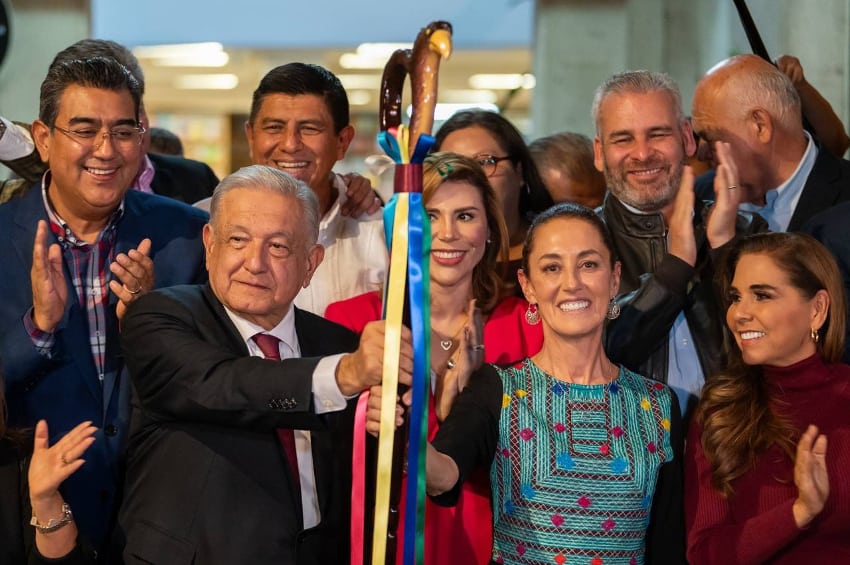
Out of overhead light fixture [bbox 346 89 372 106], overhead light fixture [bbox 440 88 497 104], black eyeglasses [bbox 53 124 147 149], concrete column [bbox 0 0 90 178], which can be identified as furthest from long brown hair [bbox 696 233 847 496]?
overhead light fixture [bbox 440 88 497 104]

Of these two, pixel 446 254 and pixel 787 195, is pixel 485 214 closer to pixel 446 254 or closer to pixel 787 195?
pixel 446 254

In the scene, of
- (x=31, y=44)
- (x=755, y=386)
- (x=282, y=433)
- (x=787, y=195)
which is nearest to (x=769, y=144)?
(x=787, y=195)

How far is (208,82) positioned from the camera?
11086 millimetres

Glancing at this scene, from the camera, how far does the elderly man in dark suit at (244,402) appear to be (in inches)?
91.3

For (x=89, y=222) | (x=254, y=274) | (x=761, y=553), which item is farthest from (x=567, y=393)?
(x=89, y=222)

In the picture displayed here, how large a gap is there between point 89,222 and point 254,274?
0.70m

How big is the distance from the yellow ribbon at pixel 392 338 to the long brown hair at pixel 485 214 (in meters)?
0.94

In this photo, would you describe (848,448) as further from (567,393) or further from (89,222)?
(89,222)

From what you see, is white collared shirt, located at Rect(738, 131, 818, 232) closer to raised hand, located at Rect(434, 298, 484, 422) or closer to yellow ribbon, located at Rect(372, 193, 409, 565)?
raised hand, located at Rect(434, 298, 484, 422)

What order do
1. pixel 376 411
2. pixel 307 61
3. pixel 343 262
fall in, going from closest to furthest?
1. pixel 376 411
2. pixel 343 262
3. pixel 307 61

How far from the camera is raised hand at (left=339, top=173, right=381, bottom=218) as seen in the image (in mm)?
3529

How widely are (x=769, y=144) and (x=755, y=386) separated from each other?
1.04 m

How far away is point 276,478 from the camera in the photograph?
2412mm

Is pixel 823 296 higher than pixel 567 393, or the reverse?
pixel 823 296
